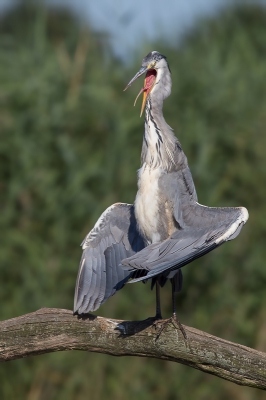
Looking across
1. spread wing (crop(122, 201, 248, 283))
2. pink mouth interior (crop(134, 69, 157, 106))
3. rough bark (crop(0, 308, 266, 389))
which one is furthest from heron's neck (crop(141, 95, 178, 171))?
rough bark (crop(0, 308, 266, 389))

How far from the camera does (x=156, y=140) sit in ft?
15.7

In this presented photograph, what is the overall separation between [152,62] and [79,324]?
1.71m

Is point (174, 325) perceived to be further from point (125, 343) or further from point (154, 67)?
point (154, 67)

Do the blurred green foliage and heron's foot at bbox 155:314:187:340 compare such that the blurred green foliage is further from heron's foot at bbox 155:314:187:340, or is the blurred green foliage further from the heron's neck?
heron's foot at bbox 155:314:187:340

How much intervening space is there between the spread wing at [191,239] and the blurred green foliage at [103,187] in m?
2.69

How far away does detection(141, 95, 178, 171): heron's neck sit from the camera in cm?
474

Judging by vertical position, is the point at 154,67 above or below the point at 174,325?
above

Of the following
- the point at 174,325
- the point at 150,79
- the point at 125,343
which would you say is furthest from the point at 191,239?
the point at 150,79

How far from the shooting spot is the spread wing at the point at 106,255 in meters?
4.47

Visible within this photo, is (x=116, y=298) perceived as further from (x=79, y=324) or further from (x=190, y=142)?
(x=79, y=324)

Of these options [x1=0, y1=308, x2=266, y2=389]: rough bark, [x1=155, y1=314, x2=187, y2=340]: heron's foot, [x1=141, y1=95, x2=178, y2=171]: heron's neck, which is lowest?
[x1=0, y1=308, x2=266, y2=389]: rough bark

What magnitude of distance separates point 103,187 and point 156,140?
267cm

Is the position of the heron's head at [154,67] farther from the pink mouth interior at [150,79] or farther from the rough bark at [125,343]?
the rough bark at [125,343]

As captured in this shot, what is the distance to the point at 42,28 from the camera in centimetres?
777
